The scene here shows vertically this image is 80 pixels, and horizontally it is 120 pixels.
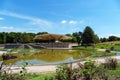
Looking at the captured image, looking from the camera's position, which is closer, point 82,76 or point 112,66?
point 82,76

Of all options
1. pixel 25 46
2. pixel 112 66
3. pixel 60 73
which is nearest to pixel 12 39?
pixel 25 46

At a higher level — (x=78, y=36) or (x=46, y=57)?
(x=78, y=36)

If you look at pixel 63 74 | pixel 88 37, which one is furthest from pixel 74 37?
pixel 63 74

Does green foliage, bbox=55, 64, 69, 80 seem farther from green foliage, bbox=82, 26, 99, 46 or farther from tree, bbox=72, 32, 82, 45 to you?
tree, bbox=72, 32, 82, 45

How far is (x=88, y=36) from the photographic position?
52.4m

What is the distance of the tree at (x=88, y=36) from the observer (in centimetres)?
5247

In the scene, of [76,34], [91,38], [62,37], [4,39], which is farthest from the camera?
[76,34]

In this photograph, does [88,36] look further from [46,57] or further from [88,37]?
[46,57]

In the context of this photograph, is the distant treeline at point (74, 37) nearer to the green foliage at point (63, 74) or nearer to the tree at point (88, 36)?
the tree at point (88, 36)

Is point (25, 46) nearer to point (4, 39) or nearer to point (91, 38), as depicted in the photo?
point (91, 38)

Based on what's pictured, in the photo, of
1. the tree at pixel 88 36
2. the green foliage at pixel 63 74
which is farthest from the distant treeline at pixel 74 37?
the green foliage at pixel 63 74

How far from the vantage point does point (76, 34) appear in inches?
3034

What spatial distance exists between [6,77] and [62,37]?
40.7 m

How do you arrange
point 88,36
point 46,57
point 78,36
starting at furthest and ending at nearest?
point 78,36
point 88,36
point 46,57
